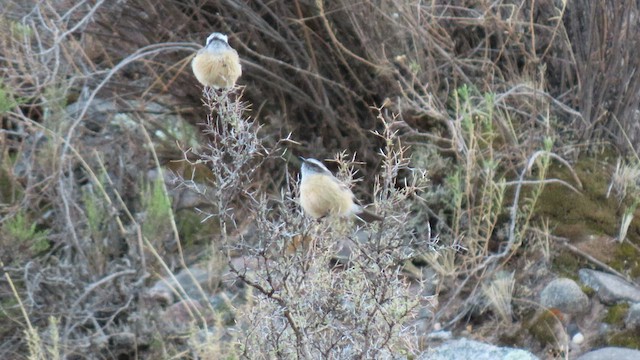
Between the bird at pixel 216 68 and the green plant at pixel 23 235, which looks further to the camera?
the green plant at pixel 23 235

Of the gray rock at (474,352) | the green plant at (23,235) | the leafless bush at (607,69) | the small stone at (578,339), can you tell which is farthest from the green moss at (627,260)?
the green plant at (23,235)

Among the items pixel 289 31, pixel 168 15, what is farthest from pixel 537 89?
pixel 168 15

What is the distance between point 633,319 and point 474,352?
2.32 ft

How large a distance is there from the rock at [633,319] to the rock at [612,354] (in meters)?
0.18

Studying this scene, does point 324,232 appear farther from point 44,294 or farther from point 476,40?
point 476,40

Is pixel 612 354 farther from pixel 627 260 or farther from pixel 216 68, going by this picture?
pixel 216 68

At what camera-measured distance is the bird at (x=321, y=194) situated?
8.91 ft

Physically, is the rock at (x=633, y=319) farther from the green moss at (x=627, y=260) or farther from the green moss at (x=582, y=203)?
the green moss at (x=582, y=203)

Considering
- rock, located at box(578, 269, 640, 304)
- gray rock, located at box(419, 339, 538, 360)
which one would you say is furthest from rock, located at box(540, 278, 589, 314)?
gray rock, located at box(419, 339, 538, 360)

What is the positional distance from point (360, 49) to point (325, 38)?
20cm

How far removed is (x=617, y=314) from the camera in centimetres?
443

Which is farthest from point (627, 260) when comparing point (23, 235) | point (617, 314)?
point (23, 235)

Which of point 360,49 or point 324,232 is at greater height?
point 324,232

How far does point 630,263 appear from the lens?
4.73m
